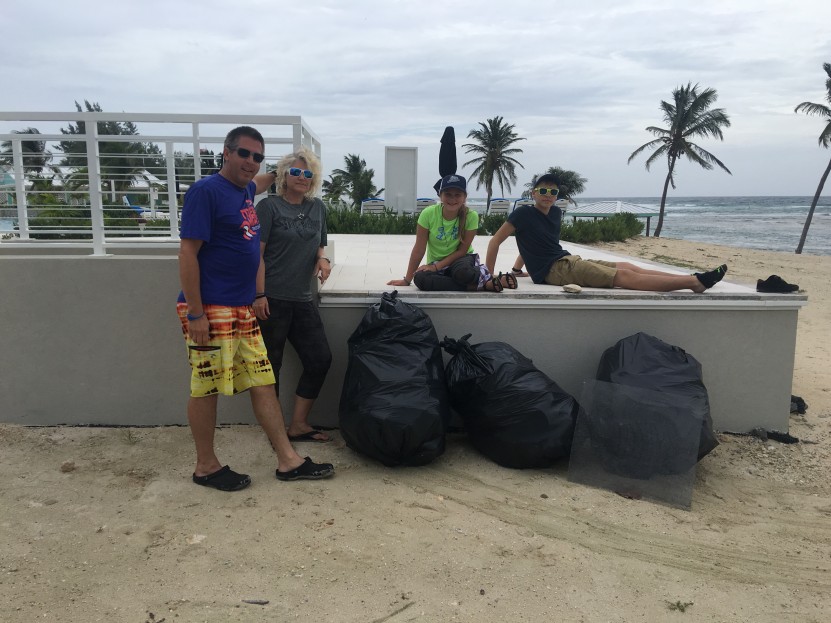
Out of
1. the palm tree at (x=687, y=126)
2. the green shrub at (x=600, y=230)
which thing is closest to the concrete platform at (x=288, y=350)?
the green shrub at (x=600, y=230)

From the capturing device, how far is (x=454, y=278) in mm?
3855

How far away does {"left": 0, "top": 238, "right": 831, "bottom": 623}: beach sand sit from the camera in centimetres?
217

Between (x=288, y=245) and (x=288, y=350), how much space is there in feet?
2.60

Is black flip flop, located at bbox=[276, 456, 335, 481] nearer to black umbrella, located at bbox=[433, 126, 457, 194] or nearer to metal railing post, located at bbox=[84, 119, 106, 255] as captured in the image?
metal railing post, located at bbox=[84, 119, 106, 255]

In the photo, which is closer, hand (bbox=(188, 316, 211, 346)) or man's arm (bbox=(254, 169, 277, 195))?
hand (bbox=(188, 316, 211, 346))

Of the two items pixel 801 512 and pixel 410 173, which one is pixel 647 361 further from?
pixel 410 173

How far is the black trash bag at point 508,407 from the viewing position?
10.6 feet

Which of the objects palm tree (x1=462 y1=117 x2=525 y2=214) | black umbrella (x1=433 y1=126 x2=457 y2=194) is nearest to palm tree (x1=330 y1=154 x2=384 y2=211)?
palm tree (x1=462 y1=117 x2=525 y2=214)

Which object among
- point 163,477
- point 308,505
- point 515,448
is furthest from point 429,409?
point 163,477

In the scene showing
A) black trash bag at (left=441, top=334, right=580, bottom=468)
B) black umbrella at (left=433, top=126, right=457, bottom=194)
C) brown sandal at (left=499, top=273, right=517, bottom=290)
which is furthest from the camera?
black umbrella at (left=433, top=126, right=457, bottom=194)

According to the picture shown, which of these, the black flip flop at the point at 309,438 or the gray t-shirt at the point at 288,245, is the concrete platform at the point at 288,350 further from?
A: the gray t-shirt at the point at 288,245

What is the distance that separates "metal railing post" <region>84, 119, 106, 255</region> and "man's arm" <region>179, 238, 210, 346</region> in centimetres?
140

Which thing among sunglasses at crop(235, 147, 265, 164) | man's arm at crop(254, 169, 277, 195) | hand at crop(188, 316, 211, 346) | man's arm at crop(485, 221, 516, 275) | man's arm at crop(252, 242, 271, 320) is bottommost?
hand at crop(188, 316, 211, 346)

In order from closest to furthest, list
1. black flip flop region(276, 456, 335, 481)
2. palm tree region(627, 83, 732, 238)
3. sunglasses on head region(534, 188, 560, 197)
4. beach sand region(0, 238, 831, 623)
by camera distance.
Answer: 1. beach sand region(0, 238, 831, 623)
2. black flip flop region(276, 456, 335, 481)
3. sunglasses on head region(534, 188, 560, 197)
4. palm tree region(627, 83, 732, 238)
